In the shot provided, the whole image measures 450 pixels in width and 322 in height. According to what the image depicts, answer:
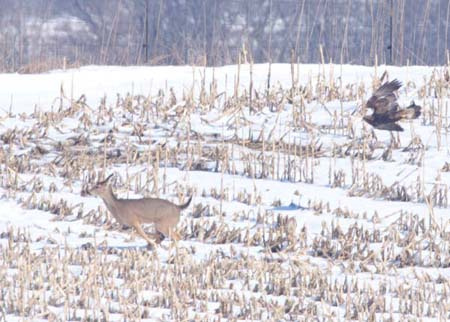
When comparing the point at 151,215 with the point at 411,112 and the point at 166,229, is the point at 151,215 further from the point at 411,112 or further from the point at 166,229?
the point at 411,112

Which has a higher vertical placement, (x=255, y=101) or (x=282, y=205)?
(x=255, y=101)

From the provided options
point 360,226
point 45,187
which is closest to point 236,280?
point 360,226

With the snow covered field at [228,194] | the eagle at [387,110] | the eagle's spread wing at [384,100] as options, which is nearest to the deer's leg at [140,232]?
the snow covered field at [228,194]

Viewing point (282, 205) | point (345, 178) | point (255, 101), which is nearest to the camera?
point (282, 205)

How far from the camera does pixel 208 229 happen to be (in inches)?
327

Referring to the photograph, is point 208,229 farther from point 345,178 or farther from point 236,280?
point 345,178

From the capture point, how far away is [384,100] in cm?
1223

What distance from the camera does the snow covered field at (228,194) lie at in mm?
6336

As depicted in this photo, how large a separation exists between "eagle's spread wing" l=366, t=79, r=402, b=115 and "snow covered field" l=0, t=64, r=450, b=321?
254 millimetres

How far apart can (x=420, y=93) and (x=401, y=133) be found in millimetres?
1373

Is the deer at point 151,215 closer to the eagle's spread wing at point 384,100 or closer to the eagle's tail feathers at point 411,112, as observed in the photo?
the eagle's spread wing at point 384,100

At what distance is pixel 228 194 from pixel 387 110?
3.10 meters

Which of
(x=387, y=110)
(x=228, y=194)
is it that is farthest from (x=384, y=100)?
(x=228, y=194)

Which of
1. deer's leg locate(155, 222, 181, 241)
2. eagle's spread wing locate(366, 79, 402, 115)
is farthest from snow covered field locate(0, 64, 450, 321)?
eagle's spread wing locate(366, 79, 402, 115)
